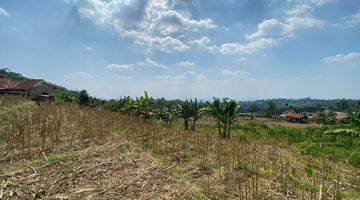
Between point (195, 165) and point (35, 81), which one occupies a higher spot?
point (35, 81)

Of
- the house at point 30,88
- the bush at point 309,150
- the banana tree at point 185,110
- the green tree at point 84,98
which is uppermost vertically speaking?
the house at point 30,88

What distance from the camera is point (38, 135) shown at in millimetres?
9711

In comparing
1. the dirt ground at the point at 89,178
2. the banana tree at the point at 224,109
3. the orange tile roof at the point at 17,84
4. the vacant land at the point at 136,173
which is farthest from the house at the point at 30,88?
the dirt ground at the point at 89,178

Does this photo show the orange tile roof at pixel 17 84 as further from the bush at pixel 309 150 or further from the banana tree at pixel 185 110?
the bush at pixel 309 150

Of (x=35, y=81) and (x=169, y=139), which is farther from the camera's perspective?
(x=35, y=81)

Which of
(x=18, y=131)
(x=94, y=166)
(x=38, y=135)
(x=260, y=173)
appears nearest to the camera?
(x=94, y=166)

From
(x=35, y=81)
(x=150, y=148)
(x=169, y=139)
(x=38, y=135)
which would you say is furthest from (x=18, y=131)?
(x=35, y=81)

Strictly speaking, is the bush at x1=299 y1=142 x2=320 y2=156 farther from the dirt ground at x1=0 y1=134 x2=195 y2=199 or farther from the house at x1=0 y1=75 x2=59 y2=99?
the house at x1=0 y1=75 x2=59 y2=99

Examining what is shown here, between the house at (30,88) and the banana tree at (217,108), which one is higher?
the house at (30,88)

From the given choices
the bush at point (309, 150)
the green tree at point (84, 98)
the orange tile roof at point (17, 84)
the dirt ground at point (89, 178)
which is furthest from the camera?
the orange tile roof at point (17, 84)

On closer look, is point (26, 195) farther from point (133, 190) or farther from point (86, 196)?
point (133, 190)

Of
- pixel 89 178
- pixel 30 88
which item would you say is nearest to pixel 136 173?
pixel 89 178

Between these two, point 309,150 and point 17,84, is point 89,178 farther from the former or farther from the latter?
point 17,84

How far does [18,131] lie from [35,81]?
118 ft
